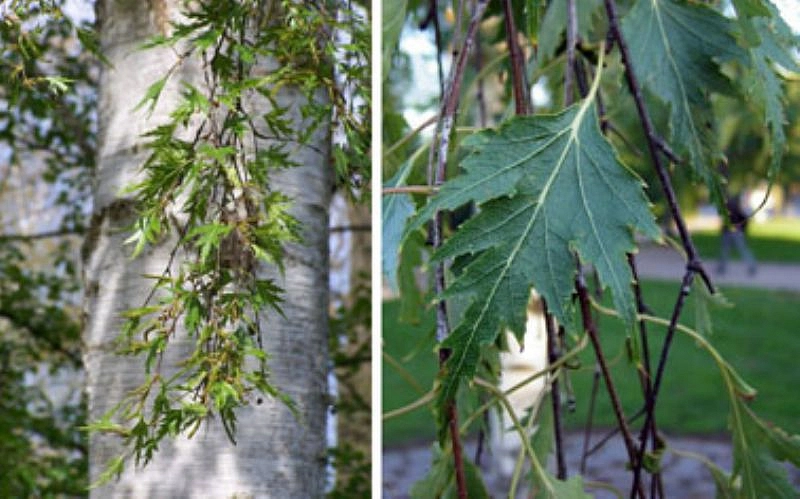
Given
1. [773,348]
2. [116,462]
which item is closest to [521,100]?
[116,462]

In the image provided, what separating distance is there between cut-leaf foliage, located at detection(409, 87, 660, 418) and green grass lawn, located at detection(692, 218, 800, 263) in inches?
117

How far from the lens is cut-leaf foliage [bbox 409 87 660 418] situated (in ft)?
1.46

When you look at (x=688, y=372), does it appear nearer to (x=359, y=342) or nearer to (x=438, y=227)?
(x=359, y=342)

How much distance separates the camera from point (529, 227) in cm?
46

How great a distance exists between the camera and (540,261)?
45cm

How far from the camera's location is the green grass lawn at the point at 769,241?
348cm

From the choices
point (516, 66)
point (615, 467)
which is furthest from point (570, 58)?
point (615, 467)

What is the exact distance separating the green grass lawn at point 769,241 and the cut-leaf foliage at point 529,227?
297cm

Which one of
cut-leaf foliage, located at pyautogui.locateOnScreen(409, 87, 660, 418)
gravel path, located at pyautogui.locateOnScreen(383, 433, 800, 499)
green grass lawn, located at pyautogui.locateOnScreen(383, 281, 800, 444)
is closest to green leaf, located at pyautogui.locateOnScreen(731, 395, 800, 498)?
cut-leaf foliage, located at pyautogui.locateOnScreen(409, 87, 660, 418)

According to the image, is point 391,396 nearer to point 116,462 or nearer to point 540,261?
point 116,462

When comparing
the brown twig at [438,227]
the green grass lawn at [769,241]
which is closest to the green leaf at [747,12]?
the brown twig at [438,227]

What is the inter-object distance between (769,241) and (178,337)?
138 inches

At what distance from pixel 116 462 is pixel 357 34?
0.30 metres

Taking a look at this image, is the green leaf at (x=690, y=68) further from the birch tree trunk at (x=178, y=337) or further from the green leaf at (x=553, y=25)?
the birch tree trunk at (x=178, y=337)
